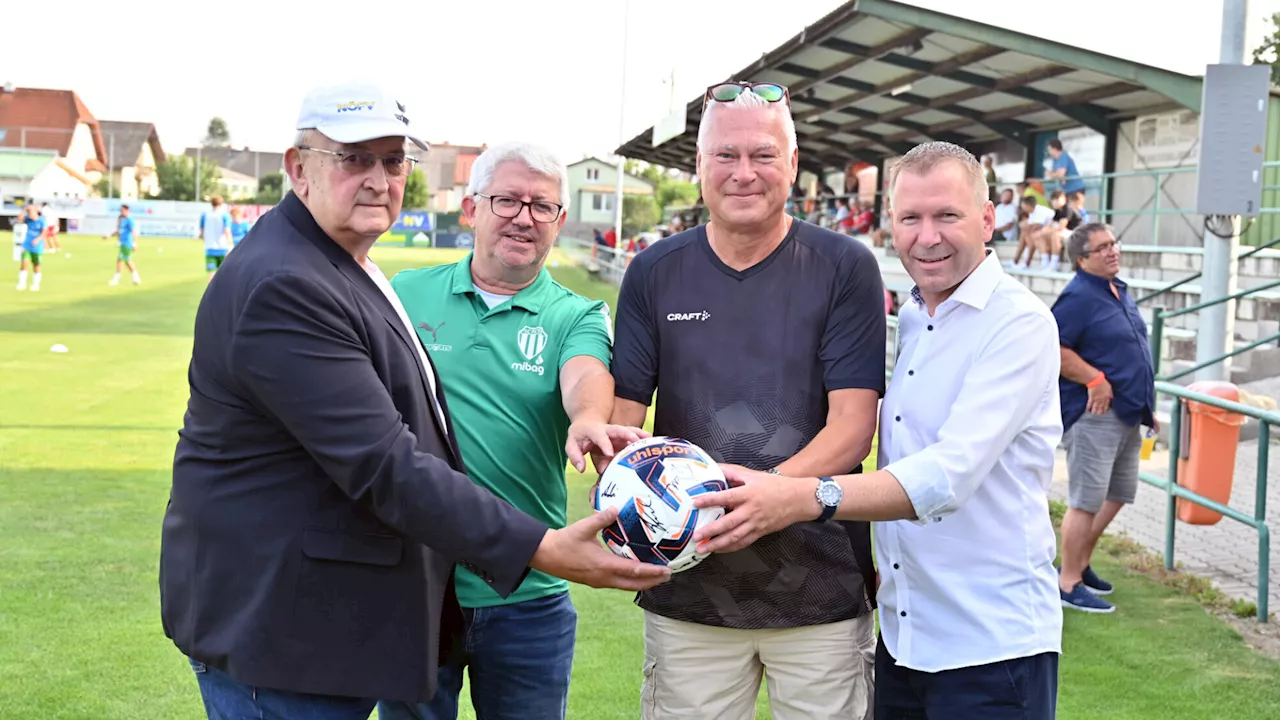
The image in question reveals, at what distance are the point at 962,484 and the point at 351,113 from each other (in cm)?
178

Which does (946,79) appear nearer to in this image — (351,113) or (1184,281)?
(1184,281)

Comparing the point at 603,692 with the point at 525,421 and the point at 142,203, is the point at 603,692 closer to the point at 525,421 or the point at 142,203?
the point at 525,421

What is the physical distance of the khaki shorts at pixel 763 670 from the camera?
3.49m

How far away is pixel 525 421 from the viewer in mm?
3705

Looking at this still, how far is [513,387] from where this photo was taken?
3.69 meters

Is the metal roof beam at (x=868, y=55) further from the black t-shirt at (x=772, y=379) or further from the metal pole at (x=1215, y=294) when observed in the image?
the black t-shirt at (x=772, y=379)

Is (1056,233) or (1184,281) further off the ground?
(1056,233)

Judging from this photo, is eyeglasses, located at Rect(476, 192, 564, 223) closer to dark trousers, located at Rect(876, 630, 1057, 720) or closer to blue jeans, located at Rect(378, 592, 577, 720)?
blue jeans, located at Rect(378, 592, 577, 720)

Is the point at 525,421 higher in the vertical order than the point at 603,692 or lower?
higher

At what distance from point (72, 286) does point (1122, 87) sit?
24476mm

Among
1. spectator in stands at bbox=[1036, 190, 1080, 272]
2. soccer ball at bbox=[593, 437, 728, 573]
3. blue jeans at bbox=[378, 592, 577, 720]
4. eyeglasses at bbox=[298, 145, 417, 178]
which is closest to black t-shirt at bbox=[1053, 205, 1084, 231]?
spectator in stands at bbox=[1036, 190, 1080, 272]

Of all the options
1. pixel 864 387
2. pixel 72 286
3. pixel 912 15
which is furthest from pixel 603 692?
pixel 72 286

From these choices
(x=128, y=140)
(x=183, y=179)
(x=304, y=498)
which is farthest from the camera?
(x=128, y=140)

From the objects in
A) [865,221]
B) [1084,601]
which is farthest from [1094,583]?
[865,221]
